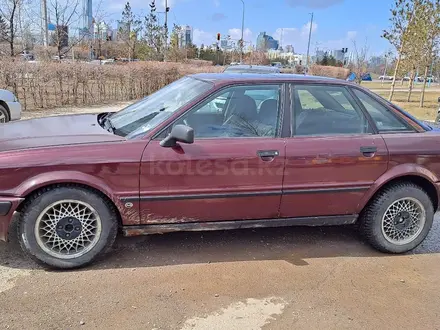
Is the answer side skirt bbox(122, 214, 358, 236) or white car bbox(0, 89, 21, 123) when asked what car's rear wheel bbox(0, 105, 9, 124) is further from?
side skirt bbox(122, 214, 358, 236)

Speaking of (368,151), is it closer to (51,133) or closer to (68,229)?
(68,229)

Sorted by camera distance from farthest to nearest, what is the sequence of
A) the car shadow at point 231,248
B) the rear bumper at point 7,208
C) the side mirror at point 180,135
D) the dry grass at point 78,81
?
the dry grass at point 78,81
the car shadow at point 231,248
the side mirror at point 180,135
the rear bumper at point 7,208

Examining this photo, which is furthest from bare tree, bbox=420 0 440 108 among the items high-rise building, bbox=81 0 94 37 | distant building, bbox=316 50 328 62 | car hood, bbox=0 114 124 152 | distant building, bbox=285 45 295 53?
distant building, bbox=285 45 295 53

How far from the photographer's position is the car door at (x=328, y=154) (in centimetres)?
362

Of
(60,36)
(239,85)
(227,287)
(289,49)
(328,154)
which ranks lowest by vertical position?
(227,287)

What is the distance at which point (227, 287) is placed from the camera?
3.22 metres

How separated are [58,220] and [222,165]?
142 cm

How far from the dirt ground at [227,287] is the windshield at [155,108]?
1.15 m

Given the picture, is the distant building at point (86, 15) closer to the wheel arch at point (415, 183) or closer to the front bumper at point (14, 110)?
the front bumper at point (14, 110)

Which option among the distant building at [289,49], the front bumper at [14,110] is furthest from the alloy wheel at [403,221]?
the distant building at [289,49]

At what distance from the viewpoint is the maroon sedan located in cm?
318

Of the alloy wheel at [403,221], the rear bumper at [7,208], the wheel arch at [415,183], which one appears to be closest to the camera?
the rear bumper at [7,208]

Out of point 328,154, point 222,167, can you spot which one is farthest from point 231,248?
point 328,154

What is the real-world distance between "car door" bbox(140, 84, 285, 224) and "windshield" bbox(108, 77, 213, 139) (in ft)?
0.58
